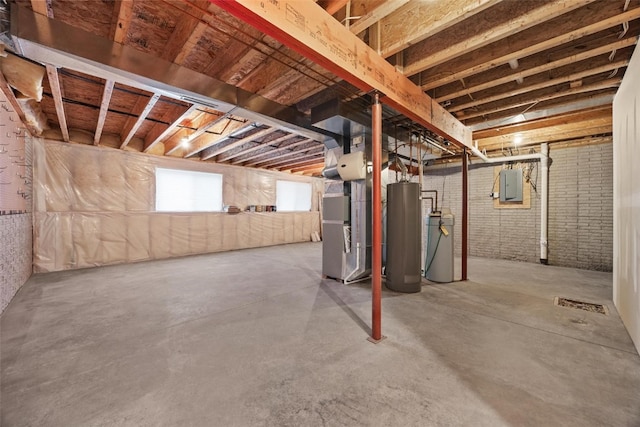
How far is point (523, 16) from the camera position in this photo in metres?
1.83

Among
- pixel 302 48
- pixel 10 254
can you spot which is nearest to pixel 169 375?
pixel 302 48

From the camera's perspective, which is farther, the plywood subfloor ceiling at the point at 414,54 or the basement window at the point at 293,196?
the basement window at the point at 293,196

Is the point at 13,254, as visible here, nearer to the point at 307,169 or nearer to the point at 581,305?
the point at 307,169

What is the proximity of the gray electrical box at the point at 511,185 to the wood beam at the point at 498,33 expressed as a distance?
14.5 feet

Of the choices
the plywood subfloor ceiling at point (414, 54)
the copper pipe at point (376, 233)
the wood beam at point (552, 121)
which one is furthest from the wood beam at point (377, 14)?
the wood beam at point (552, 121)

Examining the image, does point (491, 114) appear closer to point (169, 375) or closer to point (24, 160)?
point (169, 375)

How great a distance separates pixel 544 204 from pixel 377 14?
219 inches

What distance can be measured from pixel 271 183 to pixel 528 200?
6520 mm

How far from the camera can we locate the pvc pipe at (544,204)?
16.7ft

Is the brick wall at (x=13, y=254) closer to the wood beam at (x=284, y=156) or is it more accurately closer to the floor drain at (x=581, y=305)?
the wood beam at (x=284, y=156)

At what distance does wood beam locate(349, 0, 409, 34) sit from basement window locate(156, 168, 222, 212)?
5440mm

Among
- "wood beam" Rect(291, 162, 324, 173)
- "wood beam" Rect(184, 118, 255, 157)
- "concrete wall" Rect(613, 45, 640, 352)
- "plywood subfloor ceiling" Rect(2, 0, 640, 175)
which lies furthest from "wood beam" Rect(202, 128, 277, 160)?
"concrete wall" Rect(613, 45, 640, 352)

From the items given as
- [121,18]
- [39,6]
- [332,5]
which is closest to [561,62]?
[332,5]

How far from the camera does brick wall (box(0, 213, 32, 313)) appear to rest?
8.65 feet
